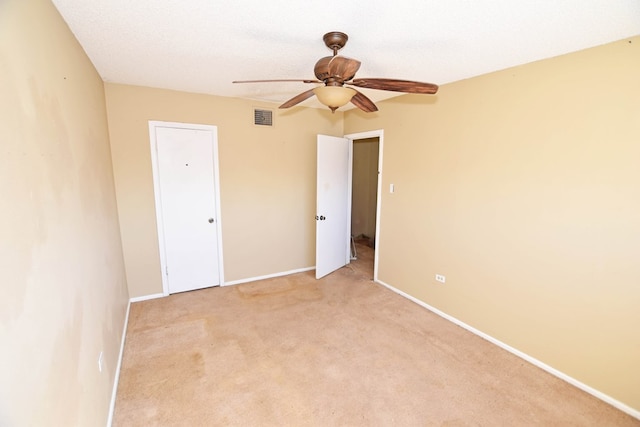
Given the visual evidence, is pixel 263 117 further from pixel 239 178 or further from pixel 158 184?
pixel 158 184

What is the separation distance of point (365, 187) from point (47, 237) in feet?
17.9

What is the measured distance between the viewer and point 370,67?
2490 mm

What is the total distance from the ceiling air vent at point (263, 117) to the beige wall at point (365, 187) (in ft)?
8.60

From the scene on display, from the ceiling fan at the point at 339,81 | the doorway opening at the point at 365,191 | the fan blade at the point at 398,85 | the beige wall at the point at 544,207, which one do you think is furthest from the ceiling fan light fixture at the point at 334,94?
the doorway opening at the point at 365,191

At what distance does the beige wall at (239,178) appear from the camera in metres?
3.15

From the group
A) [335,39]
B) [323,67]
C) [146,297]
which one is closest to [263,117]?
[335,39]

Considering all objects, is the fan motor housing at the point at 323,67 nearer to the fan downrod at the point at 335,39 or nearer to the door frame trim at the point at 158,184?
the fan downrod at the point at 335,39

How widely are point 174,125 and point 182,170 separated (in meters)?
0.51

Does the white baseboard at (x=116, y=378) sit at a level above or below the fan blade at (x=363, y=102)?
below

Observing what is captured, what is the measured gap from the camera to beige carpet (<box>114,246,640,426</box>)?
188 centimetres

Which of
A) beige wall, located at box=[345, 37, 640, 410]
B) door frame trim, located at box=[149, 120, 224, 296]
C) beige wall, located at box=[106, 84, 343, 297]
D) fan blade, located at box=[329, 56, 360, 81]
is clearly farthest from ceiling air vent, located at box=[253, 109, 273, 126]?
fan blade, located at box=[329, 56, 360, 81]

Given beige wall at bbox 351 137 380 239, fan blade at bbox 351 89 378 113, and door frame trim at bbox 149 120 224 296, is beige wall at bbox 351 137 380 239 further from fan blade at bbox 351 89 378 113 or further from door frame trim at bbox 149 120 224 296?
fan blade at bbox 351 89 378 113

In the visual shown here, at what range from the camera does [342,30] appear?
5.94 feet

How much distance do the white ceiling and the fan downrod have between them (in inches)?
1.5
